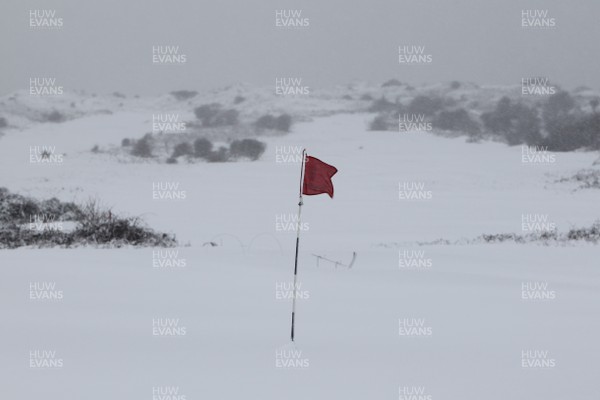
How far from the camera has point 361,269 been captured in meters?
11.1

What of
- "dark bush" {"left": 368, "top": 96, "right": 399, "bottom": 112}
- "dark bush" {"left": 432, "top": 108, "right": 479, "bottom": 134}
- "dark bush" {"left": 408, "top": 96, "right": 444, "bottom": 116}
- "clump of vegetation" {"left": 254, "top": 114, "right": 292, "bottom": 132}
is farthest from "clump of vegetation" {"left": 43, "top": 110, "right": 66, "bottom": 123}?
"dark bush" {"left": 432, "top": 108, "right": 479, "bottom": 134}

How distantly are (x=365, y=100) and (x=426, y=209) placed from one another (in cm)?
3732

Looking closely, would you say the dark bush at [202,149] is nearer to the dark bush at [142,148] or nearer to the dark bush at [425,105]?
the dark bush at [142,148]

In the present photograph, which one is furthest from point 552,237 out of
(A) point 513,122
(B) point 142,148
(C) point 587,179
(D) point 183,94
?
(D) point 183,94

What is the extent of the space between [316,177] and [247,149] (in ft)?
109

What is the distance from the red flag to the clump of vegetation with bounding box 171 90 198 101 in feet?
196

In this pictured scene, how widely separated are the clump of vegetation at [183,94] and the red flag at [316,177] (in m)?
59.6

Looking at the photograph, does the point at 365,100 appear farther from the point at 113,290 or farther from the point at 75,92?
the point at 113,290

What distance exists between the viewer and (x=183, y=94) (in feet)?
219

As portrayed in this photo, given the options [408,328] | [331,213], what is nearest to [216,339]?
[408,328]

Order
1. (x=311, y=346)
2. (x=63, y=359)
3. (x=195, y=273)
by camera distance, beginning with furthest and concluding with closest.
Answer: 1. (x=195, y=273)
2. (x=311, y=346)
3. (x=63, y=359)

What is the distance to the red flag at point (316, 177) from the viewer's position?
727cm

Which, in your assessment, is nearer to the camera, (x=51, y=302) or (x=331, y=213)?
(x=51, y=302)

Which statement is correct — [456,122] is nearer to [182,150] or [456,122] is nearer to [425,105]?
[425,105]
